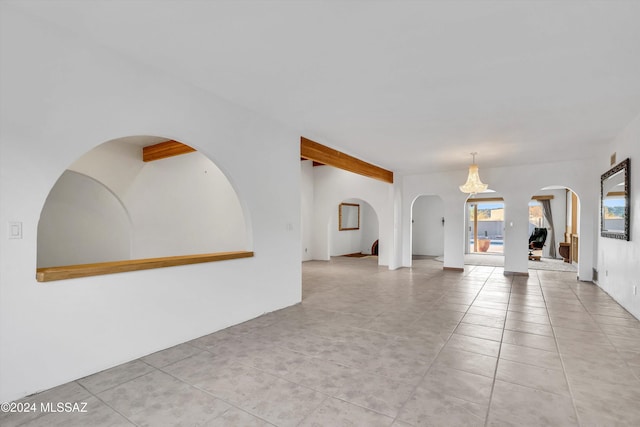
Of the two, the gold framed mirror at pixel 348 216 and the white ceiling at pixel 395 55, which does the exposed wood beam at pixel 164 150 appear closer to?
the white ceiling at pixel 395 55

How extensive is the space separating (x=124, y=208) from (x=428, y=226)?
9.58 meters

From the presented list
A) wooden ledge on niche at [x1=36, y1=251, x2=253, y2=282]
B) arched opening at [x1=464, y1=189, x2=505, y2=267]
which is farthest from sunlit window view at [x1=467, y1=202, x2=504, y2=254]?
wooden ledge on niche at [x1=36, y1=251, x2=253, y2=282]

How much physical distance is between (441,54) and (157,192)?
5.53 meters

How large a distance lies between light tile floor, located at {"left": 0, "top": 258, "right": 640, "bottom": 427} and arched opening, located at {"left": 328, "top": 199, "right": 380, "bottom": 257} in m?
6.41

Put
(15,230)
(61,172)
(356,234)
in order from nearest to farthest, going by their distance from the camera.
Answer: (15,230), (61,172), (356,234)

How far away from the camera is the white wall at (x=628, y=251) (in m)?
3.94

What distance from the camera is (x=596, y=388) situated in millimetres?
2268

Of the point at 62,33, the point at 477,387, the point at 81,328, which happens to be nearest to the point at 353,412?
the point at 477,387

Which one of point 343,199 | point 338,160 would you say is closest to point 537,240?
point 343,199

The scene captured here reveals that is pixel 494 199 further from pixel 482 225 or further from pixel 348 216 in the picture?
pixel 348 216

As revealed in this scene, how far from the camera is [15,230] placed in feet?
6.86

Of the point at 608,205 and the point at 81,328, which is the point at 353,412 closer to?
the point at 81,328

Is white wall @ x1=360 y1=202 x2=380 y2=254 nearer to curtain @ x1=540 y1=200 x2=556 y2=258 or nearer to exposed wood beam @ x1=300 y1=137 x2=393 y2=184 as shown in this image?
exposed wood beam @ x1=300 y1=137 x2=393 y2=184

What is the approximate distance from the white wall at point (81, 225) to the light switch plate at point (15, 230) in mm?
4010
